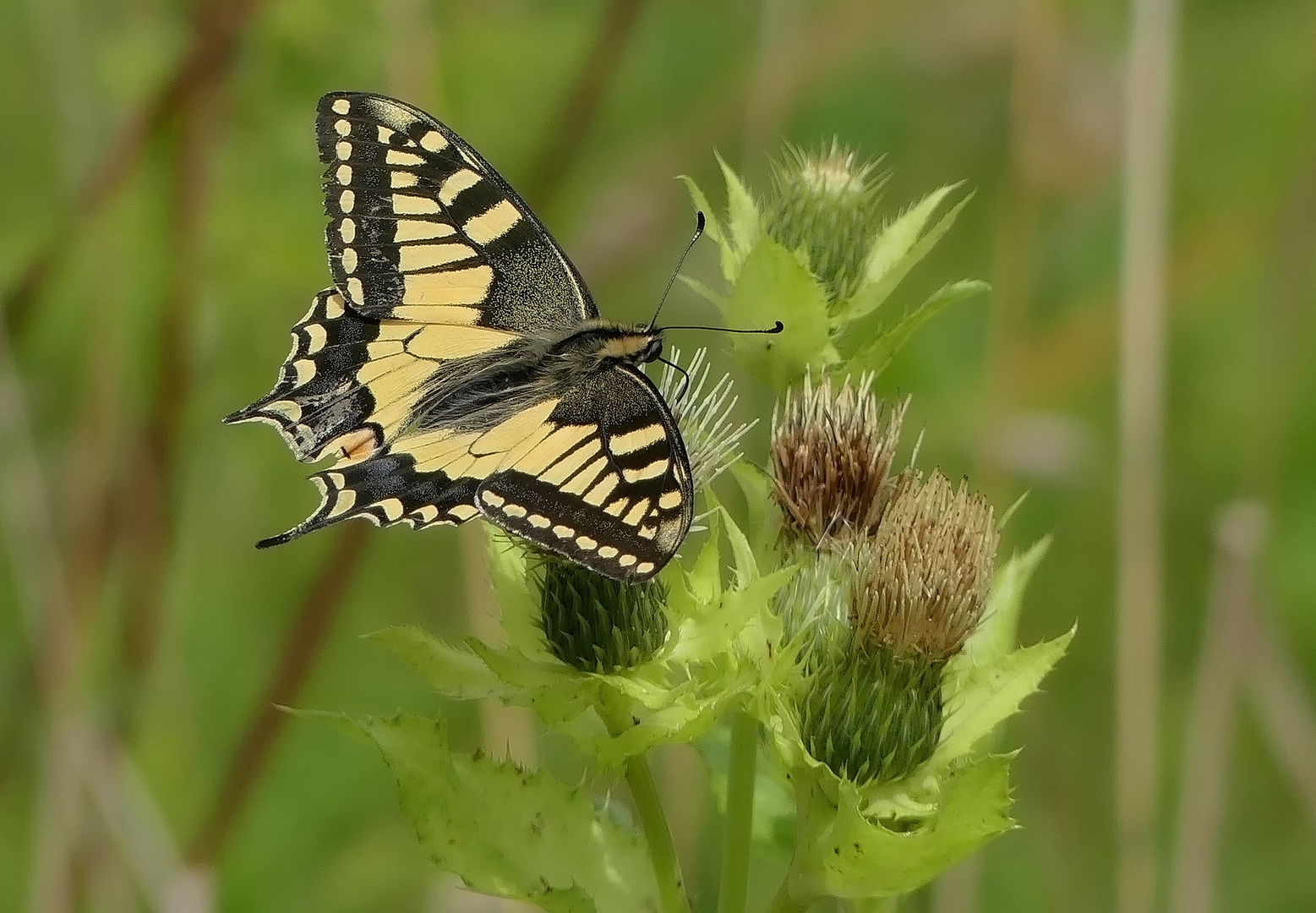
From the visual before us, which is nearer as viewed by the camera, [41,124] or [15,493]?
[15,493]

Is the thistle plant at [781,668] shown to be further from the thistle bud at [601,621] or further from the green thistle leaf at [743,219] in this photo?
the green thistle leaf at [743,219]

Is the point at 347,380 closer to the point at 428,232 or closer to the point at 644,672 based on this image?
the point at 428,232

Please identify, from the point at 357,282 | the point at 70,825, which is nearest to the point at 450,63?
the point at 357,282

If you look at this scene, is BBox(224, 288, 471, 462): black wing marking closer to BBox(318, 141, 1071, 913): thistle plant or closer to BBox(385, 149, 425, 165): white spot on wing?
BBox(385, 149, 425, 165): white spot on wing

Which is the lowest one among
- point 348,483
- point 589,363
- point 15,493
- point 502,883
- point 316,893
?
point 316,893

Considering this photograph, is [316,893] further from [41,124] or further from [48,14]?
[41,124]

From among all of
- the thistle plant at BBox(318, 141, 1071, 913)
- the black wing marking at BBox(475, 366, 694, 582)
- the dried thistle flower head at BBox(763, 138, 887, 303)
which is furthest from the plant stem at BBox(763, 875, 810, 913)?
the dried thistle flower head at BBox(763, 138, 887, 303)
